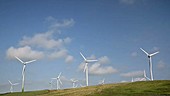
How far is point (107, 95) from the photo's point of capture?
97.1 m

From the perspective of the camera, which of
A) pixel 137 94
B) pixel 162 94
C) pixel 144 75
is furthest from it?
pixel 144 75

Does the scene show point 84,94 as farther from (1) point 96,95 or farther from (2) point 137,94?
(2) point 137,94

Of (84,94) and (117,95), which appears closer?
(117,95)

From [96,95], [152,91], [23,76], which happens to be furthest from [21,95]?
[152,91]

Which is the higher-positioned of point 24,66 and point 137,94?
point 24,66

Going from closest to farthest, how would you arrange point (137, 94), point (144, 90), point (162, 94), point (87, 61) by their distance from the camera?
1. point (162, 94)
2. point (137, 94)
3. point (144, 90)
4. point (87, 61)

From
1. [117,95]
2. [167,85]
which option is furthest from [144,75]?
[117,95]

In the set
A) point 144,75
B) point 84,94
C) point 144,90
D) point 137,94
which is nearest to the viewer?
point 137,94

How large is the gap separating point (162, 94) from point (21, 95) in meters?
86.8

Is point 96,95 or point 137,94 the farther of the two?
point 96,95

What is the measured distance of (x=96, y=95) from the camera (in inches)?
4003

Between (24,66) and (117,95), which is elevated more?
(24,66)

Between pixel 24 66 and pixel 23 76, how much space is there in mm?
6741

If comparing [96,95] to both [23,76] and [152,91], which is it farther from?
→ [23,76]
